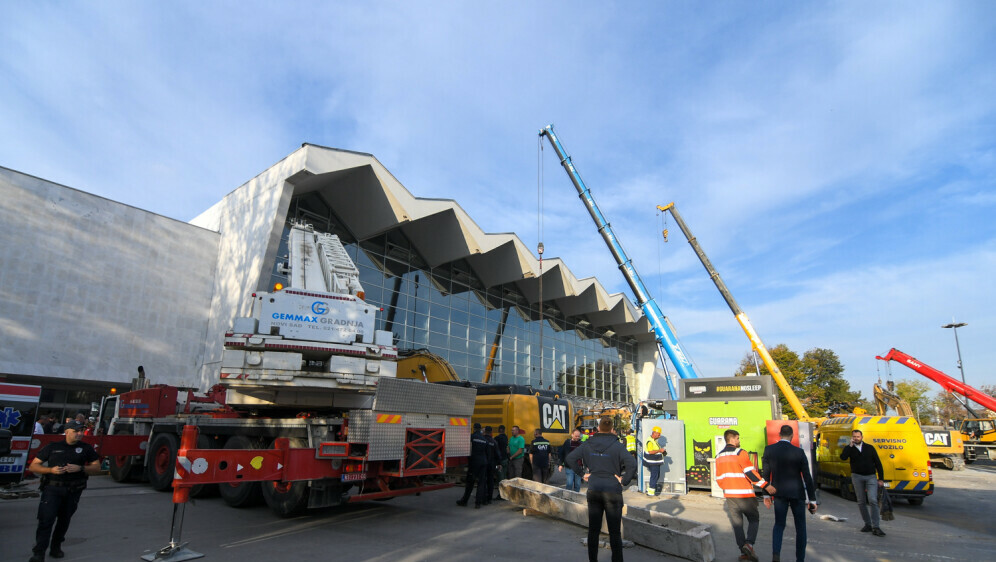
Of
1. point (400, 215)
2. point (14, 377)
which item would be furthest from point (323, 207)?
point (14, 377)

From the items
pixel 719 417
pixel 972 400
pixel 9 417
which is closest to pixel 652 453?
pixel 719 417

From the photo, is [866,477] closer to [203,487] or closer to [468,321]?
[203,487]

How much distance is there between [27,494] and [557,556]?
9819 millimetres

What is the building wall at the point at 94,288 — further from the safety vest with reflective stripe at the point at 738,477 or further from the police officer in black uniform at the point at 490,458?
the safety vest with reflective stripe at the point at 738,477

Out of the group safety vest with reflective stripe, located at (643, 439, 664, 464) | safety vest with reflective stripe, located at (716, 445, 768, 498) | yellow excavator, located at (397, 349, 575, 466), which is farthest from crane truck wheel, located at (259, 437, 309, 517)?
safety vest with reflective stripe, located at (643, 439, 664, 464)

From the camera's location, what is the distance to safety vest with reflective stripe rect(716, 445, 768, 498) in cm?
631

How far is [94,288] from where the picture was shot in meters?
18.1

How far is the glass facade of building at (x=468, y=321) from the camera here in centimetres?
2455

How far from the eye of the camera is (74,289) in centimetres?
1777

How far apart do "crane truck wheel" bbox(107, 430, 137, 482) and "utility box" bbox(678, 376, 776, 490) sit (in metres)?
12.2

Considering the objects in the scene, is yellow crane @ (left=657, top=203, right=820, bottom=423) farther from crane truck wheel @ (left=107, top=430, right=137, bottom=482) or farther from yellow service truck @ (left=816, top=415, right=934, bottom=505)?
crane truck wheel @ (left=107, top=430, right=137, bottom=482)

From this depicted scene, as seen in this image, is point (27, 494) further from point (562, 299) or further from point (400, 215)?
point (562, 299)

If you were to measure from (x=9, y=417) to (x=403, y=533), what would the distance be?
6.05 meters

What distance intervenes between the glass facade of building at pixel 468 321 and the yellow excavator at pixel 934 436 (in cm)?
1629
